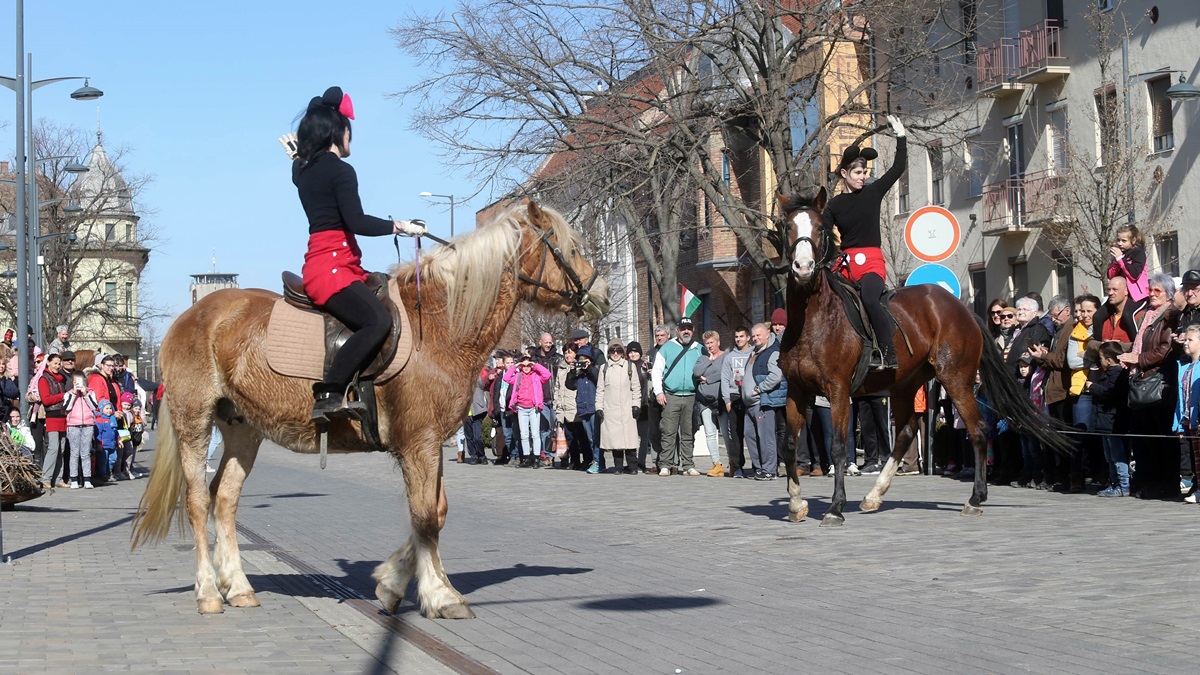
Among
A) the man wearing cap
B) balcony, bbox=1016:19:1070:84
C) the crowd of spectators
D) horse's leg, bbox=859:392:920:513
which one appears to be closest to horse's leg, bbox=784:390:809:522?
horse's leg, bbox=859:392:920:513

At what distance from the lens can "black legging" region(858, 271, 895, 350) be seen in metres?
13.6

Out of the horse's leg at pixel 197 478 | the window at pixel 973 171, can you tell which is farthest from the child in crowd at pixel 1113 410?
the window at pixel 973 171

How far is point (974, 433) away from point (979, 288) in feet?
90.8

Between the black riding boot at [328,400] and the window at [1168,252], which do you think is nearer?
the black riding boot at [328,400]

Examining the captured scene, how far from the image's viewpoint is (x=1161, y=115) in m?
32.8

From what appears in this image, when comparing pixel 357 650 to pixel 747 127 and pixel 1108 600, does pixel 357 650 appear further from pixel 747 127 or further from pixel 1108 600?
pixel 747 127

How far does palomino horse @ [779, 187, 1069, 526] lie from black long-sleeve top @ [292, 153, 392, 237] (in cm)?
523

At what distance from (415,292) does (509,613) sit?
6.48 ft

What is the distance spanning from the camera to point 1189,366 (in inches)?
557

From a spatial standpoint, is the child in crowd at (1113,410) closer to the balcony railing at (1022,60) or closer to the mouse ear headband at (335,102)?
the mouse ear headband at (335,102)

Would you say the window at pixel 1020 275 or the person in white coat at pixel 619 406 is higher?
the window at pixel 1020 275

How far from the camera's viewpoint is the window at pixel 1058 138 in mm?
36562

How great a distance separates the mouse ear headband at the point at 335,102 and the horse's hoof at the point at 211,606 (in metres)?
2.98

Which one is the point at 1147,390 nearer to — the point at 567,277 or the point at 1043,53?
the point at 567,277
